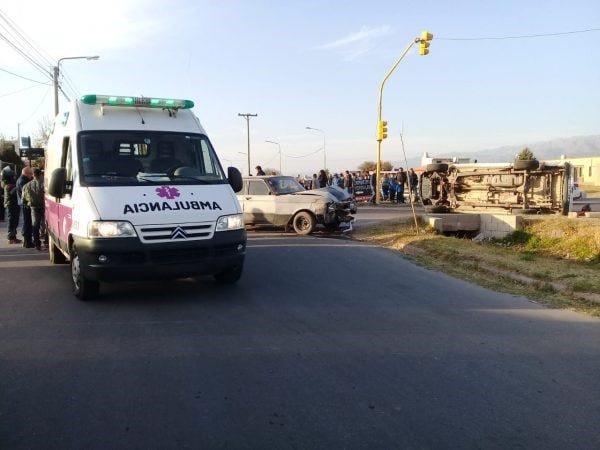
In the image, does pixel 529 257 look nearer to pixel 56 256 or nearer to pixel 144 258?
pixel 144 258

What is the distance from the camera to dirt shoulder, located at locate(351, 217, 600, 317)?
8.03 meters

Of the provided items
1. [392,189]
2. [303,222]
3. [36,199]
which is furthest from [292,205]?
[392,189]

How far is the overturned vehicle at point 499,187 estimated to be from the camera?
13.9 m

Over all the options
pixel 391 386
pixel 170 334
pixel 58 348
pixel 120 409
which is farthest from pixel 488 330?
pixel 58 348

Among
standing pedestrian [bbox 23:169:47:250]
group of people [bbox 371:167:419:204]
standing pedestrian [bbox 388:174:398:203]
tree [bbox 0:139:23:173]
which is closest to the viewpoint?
standing pedestrian [bbox 23:169:47:250]

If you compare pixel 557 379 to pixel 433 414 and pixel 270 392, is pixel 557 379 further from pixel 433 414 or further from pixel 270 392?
pixel 270 392

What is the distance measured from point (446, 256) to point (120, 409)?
8224 mm

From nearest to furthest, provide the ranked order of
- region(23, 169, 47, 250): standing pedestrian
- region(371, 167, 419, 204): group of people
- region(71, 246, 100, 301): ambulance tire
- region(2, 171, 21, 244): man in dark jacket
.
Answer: region(71, 246, 100, 301): ambulance tire, region(23, 169, 47, 250): standing pedestrian, region(2, 171, 21, 244): man in dark jacket, region(371, 167, 419, 204): group of people

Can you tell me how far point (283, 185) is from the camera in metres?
15.6

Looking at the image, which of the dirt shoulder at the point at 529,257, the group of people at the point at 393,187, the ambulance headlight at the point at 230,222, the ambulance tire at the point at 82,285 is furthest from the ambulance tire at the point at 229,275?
the group of people at the point at 393,187

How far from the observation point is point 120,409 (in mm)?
3963

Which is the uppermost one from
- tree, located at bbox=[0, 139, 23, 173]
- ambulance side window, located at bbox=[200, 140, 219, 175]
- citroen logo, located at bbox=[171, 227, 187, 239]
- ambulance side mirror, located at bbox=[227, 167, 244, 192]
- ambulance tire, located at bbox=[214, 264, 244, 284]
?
tree, located at bbox=[0, 139, 23, 173]

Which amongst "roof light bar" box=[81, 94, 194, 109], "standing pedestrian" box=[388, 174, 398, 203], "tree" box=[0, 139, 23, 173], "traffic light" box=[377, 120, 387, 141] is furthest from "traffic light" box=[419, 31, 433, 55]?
"tree" box=[0, 139, 23, 173]

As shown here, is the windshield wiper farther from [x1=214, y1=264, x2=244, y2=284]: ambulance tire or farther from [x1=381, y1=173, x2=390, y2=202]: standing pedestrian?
[x1=381, y1=173, x2=390, y2=202]: standing pedestrian
